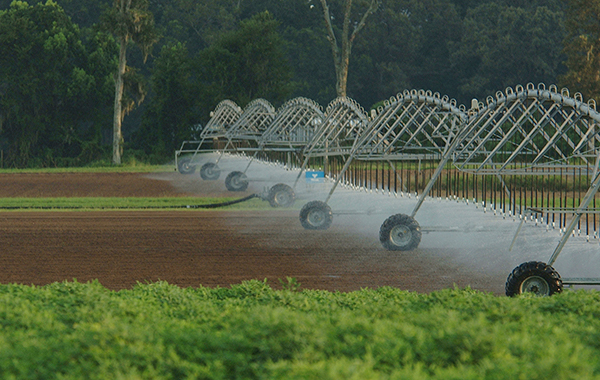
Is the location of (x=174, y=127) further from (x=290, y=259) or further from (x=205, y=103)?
(x=290, y=259)

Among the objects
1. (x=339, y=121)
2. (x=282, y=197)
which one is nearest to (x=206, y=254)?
(x=339, y=121)

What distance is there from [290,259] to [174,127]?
36226 mm

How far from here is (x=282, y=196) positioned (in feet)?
69.2

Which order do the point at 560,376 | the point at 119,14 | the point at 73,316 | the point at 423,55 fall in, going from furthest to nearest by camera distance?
1. the point at 423,55
2. the point at 119,14
3. the point at 73,316
4. the point at 560,376

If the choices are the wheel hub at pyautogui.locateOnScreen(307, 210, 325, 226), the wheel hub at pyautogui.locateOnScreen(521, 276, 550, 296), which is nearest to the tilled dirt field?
the wheel hub at pyautogui.locateOnScreen(307, 210, 325, 226)

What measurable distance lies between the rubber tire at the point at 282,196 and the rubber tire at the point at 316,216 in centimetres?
524

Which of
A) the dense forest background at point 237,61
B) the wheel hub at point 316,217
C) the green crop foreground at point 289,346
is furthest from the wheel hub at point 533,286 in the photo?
the dense forest background at point 237,61

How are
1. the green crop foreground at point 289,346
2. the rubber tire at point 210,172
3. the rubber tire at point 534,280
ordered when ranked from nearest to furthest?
the green crop foreground at point 289,346 < the rubber tire at point 534,280 < the rubber tire at point 210,172

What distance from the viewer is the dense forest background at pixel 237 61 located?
140 ft

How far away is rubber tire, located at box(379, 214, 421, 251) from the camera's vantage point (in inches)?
497

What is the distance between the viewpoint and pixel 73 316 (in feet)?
18.9

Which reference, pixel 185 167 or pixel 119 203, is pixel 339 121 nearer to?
pixel 119 203

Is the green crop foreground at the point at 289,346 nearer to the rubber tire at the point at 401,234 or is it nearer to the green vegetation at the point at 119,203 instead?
the rubber tire at the point at 401,234

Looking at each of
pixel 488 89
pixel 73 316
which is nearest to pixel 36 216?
pixel 73 316
